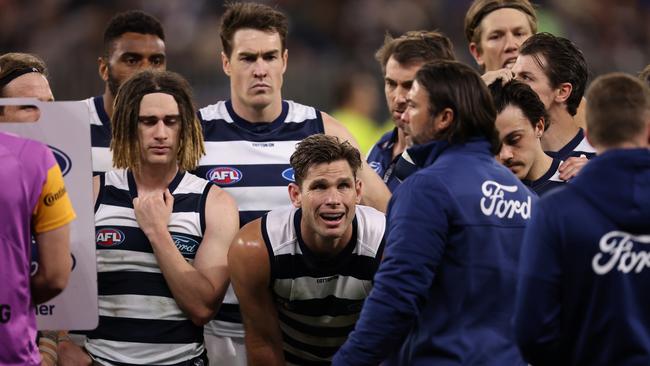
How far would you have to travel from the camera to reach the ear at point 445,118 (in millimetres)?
3969

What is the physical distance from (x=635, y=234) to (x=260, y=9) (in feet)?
10.0

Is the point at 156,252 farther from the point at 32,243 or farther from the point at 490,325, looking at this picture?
the point at 490,325

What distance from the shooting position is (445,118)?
3.98 meters

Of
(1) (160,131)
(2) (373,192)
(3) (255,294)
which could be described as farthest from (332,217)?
(1) (160,131)

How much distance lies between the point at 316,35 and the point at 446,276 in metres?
8.96

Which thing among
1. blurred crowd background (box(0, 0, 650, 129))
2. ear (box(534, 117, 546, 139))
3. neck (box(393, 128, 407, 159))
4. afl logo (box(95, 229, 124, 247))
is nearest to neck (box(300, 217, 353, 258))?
afl logo (box(95, 229, 124, 247))

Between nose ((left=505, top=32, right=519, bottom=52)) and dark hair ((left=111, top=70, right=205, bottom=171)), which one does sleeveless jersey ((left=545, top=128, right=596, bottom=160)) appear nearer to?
nose ((left=505, top=32, right=519, bottom=52))

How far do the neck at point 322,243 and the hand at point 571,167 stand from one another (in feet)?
3.21

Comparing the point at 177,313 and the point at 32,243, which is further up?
the point at 32,243

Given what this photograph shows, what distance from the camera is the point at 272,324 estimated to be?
4.93 meters

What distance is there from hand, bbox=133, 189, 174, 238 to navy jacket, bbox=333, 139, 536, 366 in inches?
48.1

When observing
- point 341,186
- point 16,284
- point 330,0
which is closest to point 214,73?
point 330,0

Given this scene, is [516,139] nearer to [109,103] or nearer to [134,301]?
[134,301]

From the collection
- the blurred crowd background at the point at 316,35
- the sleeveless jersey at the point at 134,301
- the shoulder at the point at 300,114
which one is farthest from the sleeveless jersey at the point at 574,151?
the blurred crowd background at the point at 316,35
